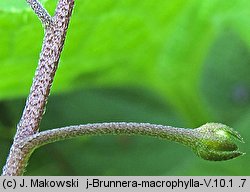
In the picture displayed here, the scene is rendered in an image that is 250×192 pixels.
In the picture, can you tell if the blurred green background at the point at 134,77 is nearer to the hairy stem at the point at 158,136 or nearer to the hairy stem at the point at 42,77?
the hairy stem at the point at 42,77

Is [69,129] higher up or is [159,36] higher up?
[159,36]

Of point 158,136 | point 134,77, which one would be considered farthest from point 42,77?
point 134,77

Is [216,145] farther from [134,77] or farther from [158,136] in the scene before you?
[134,77]

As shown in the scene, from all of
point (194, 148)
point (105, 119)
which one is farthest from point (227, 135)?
point (105, 119)

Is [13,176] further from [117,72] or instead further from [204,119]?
[204,119]

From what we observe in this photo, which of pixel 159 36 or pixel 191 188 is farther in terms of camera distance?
pixel 159 36

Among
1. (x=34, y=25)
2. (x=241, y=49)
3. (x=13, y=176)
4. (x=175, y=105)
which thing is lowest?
(x=13, y=176)

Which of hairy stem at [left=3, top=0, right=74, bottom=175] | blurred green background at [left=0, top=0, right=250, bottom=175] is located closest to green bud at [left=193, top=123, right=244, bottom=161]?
hairy stem at [left=3, top=0, right=74, bottom=175]
